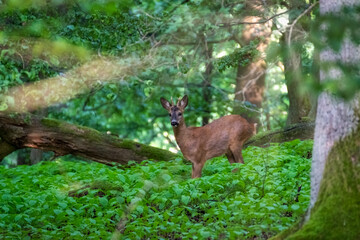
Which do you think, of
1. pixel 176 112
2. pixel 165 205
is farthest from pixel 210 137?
pixel 165 205

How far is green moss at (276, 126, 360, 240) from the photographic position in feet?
16.7

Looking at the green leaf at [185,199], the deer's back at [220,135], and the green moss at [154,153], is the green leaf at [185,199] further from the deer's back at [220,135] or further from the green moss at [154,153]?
the green moss at [154,153]

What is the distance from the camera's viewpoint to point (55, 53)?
955 centimetres

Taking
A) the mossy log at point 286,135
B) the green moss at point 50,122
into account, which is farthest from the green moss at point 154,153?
the mossy log at point 286,135

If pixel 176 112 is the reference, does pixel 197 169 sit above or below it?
below

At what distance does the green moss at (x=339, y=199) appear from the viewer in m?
5.08

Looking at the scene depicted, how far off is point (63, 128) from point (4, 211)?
464 centimetres

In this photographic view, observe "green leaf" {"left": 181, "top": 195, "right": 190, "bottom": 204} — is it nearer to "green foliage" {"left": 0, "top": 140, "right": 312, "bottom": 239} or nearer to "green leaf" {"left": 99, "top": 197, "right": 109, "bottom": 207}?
"green foliage" {"left": 0, "top": 140, "right": 312, "bottom": 239}

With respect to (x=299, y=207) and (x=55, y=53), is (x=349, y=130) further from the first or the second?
(x=55, y=53)

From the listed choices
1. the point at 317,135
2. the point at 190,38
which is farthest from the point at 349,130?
the point at 190,38

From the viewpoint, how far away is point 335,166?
17.6 ft

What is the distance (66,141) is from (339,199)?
8129 millimetres

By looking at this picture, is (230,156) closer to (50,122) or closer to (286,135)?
(286,135)

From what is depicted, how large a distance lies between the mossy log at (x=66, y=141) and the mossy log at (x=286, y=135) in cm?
211
